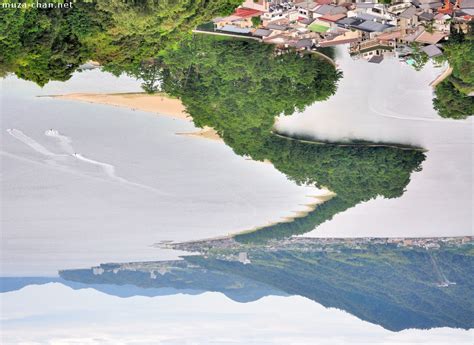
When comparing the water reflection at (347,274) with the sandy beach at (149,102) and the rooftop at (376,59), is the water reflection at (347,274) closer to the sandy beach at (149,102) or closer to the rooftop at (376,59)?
the sandy beach at (149,102)

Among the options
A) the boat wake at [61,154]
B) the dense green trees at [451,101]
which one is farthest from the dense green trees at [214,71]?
the boat wake at [61,154]

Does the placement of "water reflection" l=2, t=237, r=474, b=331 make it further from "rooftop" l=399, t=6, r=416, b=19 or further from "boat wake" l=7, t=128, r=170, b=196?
"rooftop" l=399, t=6, r=416, b=19

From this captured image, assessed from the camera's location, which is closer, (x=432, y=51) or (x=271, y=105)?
(x=432, y=51)

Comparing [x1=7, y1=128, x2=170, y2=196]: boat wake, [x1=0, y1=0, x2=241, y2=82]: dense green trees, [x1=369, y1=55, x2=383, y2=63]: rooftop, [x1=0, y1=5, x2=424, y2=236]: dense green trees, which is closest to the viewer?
[x1=0, y1=0, x2=241, y2=82]: dense green trees

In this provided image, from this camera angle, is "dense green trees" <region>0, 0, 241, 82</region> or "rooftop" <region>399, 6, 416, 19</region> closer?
"dense green trees" <region>0, 0, 241, 82</region>

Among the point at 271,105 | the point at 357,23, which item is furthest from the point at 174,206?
the point at 357,23

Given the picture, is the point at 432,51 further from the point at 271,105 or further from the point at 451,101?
the point at 271,105

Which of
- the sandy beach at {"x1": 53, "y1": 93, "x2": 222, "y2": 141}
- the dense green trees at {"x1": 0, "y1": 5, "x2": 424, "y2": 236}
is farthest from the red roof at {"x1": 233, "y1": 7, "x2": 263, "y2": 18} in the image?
the sandy beach at {"x1": 53, "y1": 93, "x2": 222, "y2": 141}

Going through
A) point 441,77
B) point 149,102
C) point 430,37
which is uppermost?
point 430,37

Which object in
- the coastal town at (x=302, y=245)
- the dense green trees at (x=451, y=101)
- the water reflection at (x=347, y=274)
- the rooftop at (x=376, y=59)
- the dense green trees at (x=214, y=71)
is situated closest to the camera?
the dense green trees at (x=214, y=71)
